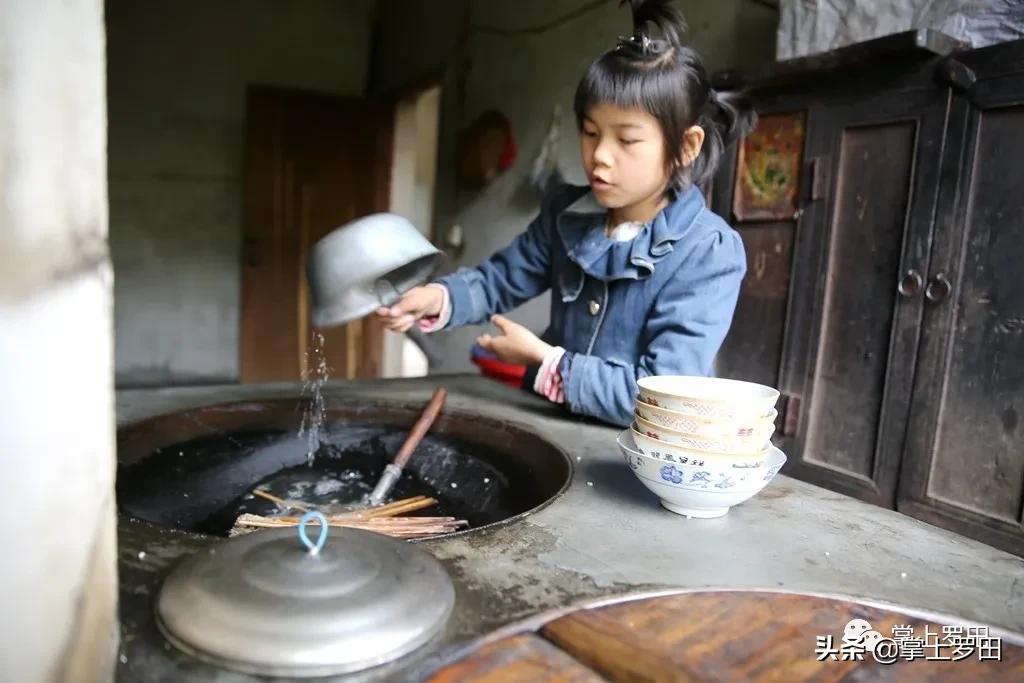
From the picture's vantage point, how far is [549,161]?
2959mm

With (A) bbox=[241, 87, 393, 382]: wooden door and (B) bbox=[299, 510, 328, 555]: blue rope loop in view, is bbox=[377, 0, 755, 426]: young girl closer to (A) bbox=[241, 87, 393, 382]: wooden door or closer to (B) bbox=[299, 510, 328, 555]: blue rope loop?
(B) bbox=[299, 510, 328, 555]: blue rope loop

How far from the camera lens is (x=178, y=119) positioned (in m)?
4.32

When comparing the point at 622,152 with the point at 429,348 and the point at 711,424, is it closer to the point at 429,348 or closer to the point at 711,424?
the point at 711,424

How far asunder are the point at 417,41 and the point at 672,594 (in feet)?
13.5

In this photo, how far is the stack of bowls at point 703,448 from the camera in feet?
2.85

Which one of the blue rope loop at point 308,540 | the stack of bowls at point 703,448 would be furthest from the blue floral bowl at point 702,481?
the blue rope loop at point 308,540

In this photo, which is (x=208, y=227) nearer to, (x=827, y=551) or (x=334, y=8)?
(x=334, y=8)

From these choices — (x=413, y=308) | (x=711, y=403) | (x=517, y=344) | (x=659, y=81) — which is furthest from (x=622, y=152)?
(x=711, y=403)

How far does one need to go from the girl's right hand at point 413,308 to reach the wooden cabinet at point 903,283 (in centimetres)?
105

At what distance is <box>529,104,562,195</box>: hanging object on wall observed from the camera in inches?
115

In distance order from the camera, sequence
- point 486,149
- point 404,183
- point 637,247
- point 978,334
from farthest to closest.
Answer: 1. point 404,183
2. point 486,149
3. point 978,334
4. point 637,247

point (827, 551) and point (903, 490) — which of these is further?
point (903, 490)

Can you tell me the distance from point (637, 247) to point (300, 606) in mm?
1017

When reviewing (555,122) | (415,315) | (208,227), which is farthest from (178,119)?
(415,315)
